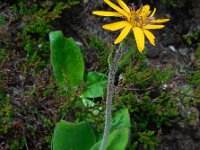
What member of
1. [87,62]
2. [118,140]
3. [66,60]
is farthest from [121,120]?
[87,62]

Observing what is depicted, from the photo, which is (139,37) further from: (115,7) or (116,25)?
(115,7)

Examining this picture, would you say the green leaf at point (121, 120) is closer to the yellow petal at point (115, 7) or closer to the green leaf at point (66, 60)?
the green leaf at point (66, 60)

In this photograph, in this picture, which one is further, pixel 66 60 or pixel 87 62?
pixel 87 62

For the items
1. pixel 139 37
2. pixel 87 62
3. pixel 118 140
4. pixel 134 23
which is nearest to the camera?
pixel 139 37

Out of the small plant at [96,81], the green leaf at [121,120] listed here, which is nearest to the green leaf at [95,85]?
the small plant at [96,81]

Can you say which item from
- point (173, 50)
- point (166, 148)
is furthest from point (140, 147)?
point (173, 50)

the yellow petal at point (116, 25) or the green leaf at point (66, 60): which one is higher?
the yellow petal at point (116, 25)
